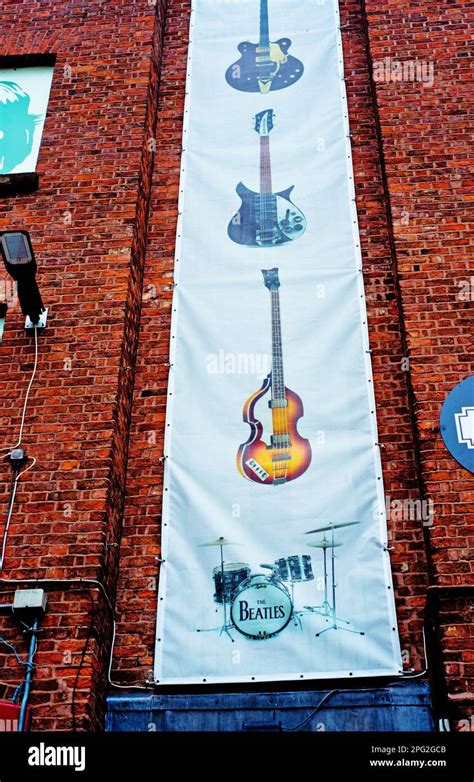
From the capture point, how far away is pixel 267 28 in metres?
8.24

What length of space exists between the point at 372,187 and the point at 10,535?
407 cm

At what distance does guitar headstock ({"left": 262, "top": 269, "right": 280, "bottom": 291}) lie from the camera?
6.50 meters

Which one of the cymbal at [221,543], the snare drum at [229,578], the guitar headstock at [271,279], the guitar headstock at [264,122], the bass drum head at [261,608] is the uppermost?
the guitar headstock at [264,122]

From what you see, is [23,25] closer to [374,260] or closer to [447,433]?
[374,260]

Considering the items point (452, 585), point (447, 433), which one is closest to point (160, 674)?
point (452, 585)

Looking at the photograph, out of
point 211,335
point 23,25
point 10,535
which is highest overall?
point 23,25

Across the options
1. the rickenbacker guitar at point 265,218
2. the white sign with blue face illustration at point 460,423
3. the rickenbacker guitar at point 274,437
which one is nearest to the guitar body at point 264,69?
the rickenbacker guitar at point 265,218

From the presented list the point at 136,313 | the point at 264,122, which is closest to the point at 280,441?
the point at 136,313

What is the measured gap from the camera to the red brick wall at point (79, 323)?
4867 mm

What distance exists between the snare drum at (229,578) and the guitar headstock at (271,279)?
7.38 ft

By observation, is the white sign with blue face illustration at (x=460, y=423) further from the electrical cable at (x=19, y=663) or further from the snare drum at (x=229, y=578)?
the electrical cable at (x=19, y=663)

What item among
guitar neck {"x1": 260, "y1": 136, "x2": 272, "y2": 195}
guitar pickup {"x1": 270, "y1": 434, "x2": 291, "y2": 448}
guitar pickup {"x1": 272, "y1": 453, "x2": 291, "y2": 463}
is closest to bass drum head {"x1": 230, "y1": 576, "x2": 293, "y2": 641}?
guitar pickup {"x1": 272, "y1": 453, "x2": 291, "y2": 463}

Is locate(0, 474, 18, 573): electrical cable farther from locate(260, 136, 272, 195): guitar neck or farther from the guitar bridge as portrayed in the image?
locate(260, 136, 272, 195): guitar neck
